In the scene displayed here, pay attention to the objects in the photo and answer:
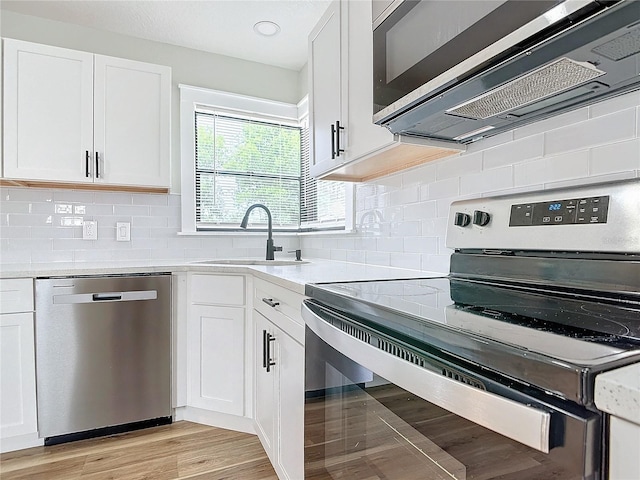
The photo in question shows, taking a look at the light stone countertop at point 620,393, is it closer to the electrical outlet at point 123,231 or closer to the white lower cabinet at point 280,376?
the white lower cabinet at point 280,376

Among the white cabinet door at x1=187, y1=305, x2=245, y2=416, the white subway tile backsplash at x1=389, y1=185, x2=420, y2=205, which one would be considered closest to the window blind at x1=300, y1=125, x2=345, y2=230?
the white subway tile backsplash at x1=389, y1=185, x2=420, y2=205

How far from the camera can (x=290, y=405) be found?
137cm

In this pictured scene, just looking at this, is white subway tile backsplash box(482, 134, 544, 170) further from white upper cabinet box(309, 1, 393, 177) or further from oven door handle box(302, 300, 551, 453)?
oven door handle box(302, 300, 551, 453)

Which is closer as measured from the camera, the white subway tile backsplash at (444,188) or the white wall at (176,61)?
the white subway tile backsplash at (444,188)

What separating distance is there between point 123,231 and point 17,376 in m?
1.04

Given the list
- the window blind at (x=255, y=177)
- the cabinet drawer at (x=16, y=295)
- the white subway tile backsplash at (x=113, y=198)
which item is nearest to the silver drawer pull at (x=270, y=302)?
the window blind at (x=255, y=177)

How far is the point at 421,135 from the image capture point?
1370 millimetres

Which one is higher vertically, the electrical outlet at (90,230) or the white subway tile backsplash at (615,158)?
the white subway tile backsplash at (615,158)

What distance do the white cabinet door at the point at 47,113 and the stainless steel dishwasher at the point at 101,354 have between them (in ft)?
2.33

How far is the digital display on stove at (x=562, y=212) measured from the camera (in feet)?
2.92

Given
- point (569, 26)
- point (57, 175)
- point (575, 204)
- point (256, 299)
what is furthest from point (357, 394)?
point (57, 175)

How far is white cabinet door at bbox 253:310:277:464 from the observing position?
5.38ft

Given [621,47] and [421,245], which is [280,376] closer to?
[421,245]

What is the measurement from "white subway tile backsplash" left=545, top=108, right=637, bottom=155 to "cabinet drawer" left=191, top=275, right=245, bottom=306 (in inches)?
62.0
